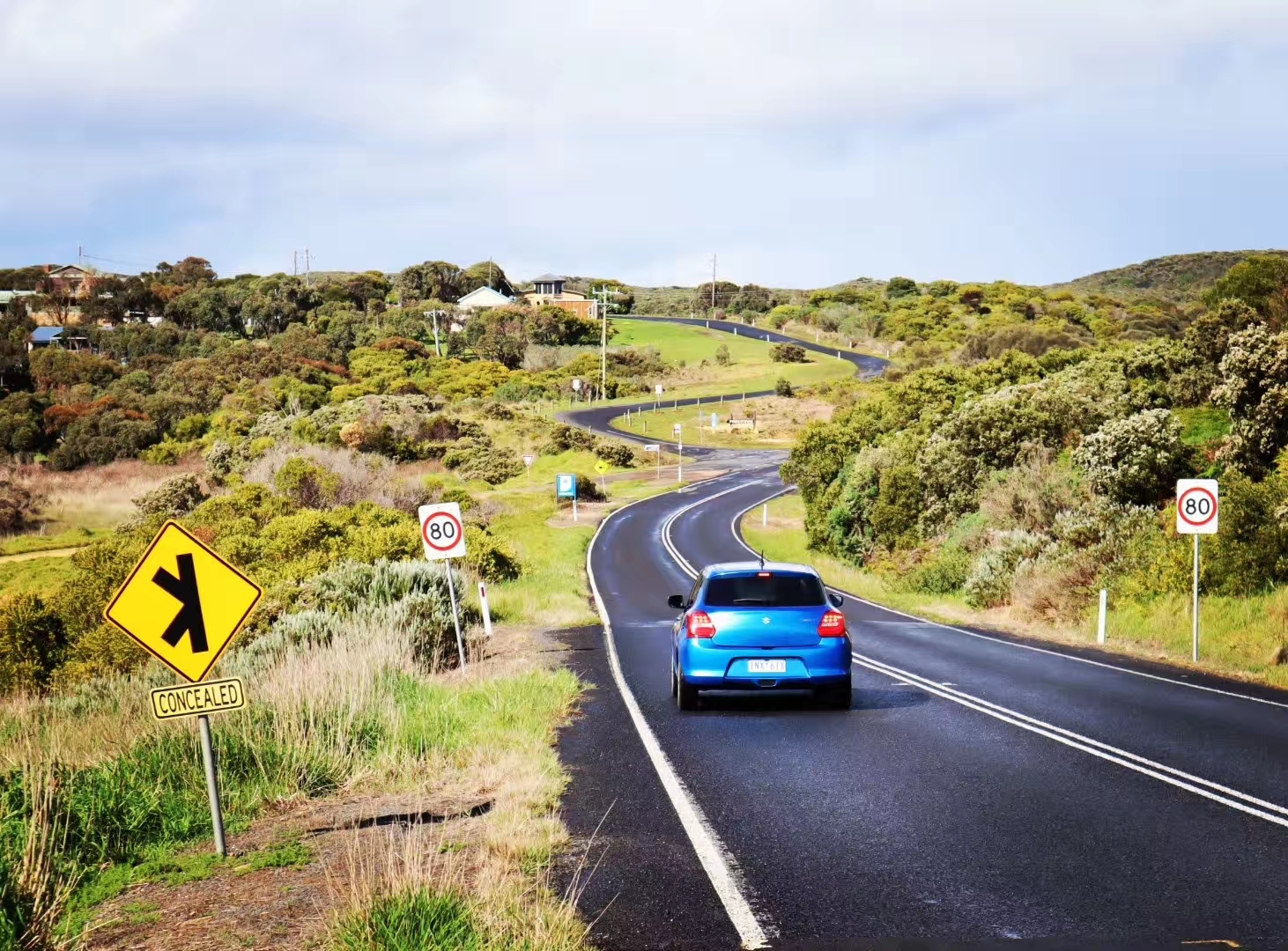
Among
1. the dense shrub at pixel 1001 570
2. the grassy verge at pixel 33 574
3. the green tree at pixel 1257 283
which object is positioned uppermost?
the green tree at pixel 1257 283

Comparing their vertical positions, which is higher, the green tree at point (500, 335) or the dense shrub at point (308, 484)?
the green tree at point (500, 335)

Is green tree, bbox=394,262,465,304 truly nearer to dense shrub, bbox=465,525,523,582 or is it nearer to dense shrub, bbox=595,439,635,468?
dense shrub, bbox=595,439,635,468

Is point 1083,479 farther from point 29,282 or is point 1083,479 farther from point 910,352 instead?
point 29,282

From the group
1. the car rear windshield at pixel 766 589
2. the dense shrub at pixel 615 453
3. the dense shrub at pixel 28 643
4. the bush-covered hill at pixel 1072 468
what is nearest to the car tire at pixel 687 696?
the car rear windshield at pixel 766 589

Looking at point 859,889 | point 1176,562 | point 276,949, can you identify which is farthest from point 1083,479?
point 276,949

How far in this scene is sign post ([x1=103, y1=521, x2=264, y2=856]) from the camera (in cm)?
773

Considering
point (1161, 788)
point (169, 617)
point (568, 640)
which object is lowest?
point (568, 640)

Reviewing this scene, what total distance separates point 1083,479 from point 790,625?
21995mm

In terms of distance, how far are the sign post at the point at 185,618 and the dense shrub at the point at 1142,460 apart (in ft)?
89.0

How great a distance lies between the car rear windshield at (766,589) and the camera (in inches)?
548

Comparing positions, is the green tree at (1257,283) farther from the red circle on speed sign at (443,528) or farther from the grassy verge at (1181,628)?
the red circle on speed sign at (443,528)

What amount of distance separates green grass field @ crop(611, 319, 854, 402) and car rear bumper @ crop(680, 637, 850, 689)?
102716 millimetres

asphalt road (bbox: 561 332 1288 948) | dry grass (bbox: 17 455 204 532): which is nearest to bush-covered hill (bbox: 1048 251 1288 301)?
dry grass (bbox: 17 455 204 532)

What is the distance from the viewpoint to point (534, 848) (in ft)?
24.7
